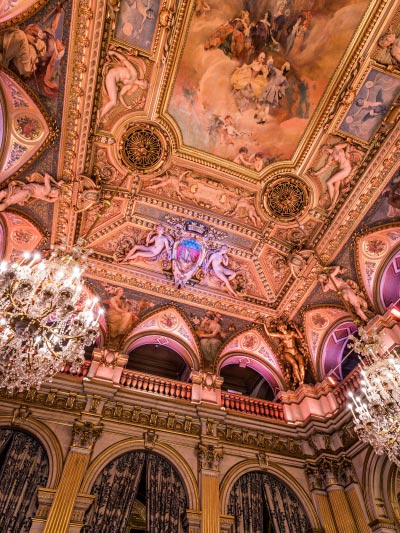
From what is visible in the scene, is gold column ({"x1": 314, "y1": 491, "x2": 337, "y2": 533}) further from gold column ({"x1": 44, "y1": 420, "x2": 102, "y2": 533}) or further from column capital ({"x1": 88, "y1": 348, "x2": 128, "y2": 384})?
column capital ({"x1": 88, "y1": 348, "x2": 128, "y2": 384})

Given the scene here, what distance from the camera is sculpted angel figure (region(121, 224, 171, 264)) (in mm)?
11898

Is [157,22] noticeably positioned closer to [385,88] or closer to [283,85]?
[283,85]

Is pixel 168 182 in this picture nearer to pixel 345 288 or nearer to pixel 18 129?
pixel 18 129

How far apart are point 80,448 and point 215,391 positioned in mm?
4086

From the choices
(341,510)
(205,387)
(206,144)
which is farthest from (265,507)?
(206,144)

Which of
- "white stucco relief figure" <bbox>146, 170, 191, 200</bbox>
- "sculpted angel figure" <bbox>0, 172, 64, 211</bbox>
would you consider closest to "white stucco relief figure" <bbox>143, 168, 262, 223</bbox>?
"white stucco relief figure" <bbox>146, 170, 191, 200</bbox>

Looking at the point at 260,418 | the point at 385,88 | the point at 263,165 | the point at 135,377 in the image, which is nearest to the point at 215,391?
the point at 260,418

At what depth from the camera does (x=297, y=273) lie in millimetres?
12250

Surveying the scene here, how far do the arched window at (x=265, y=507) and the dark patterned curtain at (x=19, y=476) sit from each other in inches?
173

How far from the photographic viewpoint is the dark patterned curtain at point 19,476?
6938 mm

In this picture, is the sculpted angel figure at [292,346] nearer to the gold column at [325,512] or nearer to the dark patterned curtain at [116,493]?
the gold column at [325,512]

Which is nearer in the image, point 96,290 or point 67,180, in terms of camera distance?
point 67,180

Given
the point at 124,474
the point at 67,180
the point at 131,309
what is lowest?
the point at 124,474

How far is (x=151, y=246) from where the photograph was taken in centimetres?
1202
